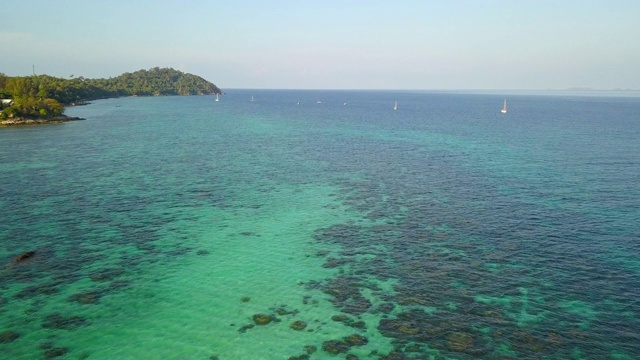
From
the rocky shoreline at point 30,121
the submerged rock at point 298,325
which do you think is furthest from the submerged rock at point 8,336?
the rocky shoreline at point 30,121

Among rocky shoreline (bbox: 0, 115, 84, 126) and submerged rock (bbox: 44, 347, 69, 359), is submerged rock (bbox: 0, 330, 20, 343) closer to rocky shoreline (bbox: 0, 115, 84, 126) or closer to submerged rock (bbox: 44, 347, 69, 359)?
submerged rock (bbox: 44, 347, 69, 359)

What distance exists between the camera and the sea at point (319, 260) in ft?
70.4

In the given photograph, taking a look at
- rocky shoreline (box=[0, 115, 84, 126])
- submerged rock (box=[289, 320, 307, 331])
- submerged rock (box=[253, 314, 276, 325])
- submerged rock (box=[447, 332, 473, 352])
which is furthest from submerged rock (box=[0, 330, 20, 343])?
rocky shoreline (box=[0, 115, 84, 126])

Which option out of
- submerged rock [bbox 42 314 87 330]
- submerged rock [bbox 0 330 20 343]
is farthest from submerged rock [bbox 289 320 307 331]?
submerged rock [bbox 0 330 20 343]

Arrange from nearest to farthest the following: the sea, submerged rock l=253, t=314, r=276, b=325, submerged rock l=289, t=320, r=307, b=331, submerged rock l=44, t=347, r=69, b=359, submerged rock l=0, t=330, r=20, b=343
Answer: submerged rock l=44, t=347, r=69, b=359 → submerged rock l=0, t=330, r=20, b=343 → the sea → submerged rock l=289, t=320, r=307, b=331 → submerged rock l=253, t=314, r=276, b=325

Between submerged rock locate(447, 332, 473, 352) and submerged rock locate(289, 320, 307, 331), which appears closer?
submerged rock locate(447, 332, 473, 352)

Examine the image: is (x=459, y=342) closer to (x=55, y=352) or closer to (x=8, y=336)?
(x=55, y=352)

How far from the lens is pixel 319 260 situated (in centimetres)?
3167

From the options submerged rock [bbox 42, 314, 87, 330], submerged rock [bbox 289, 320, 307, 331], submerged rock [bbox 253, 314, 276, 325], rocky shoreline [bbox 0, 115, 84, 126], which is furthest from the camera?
rocky shoreline [bbox 0, 115, 84, 126]

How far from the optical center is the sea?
2147 cm

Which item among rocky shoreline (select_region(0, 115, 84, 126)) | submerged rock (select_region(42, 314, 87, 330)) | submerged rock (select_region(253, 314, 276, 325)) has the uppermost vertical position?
rocky shoreline (select_region(0, 115, 84, 126))

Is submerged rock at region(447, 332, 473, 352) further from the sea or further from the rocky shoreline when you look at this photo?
the rocky shoreline

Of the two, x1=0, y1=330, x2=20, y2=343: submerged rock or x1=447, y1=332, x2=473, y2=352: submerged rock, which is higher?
x1=0, y1=330, x2=20, y2=343: submerged rock

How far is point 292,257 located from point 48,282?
17079 millimetres
